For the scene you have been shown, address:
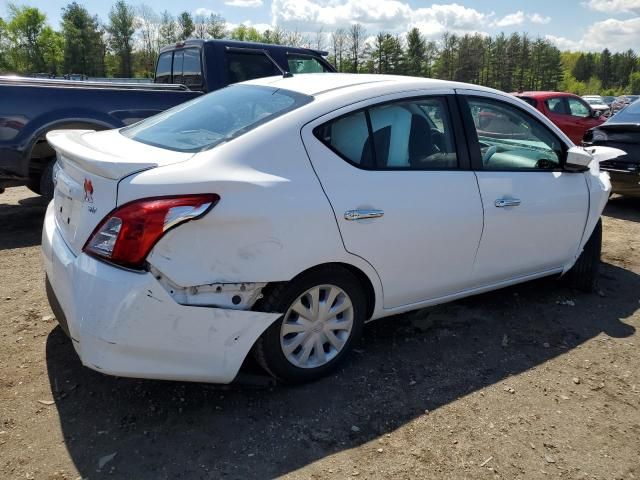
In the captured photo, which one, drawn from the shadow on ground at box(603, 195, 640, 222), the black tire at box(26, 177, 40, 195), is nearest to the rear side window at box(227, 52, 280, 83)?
the black tire at box(26, 177, 40, 195)

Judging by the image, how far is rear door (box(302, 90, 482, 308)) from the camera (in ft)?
9.11

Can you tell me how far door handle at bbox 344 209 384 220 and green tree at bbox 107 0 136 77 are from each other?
7130 centimetres

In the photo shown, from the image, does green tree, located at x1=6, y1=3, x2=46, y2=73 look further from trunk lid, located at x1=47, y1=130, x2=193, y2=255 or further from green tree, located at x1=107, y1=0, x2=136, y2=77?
trunk lid, located at x1=47, y1=130, x2=193, y2=255

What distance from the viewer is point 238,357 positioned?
2562 millimetres

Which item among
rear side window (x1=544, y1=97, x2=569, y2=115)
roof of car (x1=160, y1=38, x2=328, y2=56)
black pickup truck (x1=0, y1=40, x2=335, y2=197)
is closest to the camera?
black pickup truck (x1=0, y1=40, x2=335, y2=197)

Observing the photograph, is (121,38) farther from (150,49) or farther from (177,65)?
(177,65)

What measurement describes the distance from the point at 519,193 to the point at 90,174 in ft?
8.54

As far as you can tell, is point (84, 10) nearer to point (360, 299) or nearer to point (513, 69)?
point (513, 69)

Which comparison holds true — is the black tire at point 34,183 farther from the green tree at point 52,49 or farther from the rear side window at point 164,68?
the green tree at point 52,49

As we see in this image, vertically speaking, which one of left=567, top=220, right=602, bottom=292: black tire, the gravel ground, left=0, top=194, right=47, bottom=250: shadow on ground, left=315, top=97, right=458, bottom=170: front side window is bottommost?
the gravel ground

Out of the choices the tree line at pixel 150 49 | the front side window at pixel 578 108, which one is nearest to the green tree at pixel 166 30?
the tree line at pixel 150 49

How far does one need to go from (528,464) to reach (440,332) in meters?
1.27

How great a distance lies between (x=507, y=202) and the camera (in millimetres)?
3420

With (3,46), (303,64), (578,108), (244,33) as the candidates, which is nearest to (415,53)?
(244,33)
